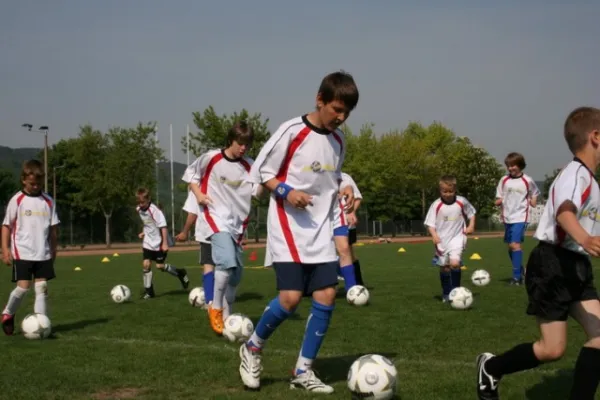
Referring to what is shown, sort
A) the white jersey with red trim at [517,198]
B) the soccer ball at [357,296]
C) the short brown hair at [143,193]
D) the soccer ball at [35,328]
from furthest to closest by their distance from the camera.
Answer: the white jersey with red trim at [517,198] → the short brown hair at [143,193] → the soccer ball at [357,296] → the soccer ball at [35,328]

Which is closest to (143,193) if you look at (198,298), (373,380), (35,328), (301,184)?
(198,298)

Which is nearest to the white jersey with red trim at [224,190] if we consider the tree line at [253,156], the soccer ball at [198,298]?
the soccer ball at [198,298]

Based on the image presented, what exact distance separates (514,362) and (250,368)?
72.7 inches

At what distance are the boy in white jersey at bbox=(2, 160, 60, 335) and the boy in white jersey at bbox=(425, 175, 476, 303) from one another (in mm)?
5185

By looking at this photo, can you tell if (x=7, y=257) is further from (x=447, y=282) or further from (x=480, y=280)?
(x=480, y=280)

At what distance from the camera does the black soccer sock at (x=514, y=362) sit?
4.54 metres

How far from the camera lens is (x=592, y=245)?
4.00 m

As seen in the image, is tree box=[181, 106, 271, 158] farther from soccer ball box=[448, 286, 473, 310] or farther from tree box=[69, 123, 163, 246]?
soccer ball box=[448, 286, 473, 310]

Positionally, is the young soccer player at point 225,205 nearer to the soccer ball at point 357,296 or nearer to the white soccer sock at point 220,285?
the white soccer sock at point 220,285

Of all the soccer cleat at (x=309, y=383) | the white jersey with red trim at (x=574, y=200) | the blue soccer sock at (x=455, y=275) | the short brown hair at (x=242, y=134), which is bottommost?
the soccer cleat at (x=309, y=383)

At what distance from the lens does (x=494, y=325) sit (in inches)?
326

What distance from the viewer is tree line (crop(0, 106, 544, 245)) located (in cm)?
4712

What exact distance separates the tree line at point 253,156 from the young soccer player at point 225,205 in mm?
32663

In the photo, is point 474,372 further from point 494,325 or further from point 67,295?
point 67,295
